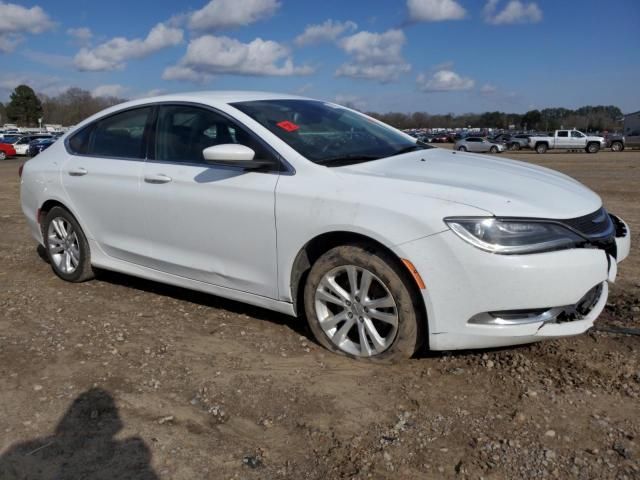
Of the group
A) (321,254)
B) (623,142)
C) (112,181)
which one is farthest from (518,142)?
(321,254)

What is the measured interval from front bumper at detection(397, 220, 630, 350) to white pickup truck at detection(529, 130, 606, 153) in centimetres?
4215

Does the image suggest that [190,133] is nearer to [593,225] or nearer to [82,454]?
[82,454]

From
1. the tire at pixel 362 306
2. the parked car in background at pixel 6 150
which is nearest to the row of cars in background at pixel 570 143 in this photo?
the parked car in background at pixel 6 150

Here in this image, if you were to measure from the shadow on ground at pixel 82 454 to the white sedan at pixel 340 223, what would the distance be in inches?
51.4

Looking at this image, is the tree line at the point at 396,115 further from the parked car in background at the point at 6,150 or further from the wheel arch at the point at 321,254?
the wheel arch at the point at 321,254

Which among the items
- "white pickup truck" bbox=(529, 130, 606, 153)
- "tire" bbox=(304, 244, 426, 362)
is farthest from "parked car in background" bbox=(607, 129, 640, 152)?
"tire" bbox=(304, 244, 426, 362)

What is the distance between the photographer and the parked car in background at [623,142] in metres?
41.3

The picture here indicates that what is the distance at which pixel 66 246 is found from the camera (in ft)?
17.3

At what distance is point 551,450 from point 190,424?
5.52 feet

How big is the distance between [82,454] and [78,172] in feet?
9.31

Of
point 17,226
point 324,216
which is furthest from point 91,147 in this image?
point 17,226

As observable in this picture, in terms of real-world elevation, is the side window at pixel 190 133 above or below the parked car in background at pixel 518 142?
above

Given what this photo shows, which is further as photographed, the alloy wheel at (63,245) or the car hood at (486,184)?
the alloy wheel at (63,245)

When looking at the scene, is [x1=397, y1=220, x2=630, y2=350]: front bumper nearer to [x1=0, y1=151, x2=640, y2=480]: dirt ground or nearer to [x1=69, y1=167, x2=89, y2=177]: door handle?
[x1=0, y1=151, x2=640, y2=480]: dirt ground
